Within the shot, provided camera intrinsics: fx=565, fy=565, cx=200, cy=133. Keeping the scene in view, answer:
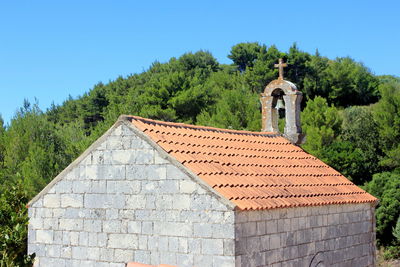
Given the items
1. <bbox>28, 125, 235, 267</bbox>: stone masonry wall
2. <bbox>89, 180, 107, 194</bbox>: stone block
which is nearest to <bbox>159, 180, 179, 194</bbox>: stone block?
<bbox>28, 125, 235, 267</bbox>: stone masonry wall

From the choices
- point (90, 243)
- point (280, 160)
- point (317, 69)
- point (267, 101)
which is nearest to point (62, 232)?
point (90, 243)

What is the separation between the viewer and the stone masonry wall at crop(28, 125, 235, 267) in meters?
8.27

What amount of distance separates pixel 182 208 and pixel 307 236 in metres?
2.56

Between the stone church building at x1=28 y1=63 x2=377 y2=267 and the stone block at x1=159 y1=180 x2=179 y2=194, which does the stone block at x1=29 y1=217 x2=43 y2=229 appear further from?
the stone block at x1=159 y1=180 x2=179 y2=194

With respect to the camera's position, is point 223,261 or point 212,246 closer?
point 223,261

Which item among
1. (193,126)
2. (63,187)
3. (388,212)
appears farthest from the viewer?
(388,212)

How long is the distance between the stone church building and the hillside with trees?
90 cm

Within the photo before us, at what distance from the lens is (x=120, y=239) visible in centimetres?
909

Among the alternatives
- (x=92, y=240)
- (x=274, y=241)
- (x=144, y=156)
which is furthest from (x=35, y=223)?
(x=274, y=241)

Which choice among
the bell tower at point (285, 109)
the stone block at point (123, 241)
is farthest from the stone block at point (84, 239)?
the bell tower at point (285, 109)

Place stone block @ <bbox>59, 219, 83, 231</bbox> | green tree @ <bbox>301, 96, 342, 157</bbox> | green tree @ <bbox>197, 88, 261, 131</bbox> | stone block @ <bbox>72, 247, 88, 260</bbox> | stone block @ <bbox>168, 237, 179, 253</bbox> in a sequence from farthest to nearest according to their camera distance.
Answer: green tree @ <bbox>301, 96, 342, 157</bbox>
green tree @ <bbox>197, 88, 261, 131</bbox>
stone block @ <bbox>59, 219, 83, 231</bbox>
stone block @ <bbox>72, 247, 88, 260</bbox>
stone block @ <bbox>168, 237, 179, 253</bbox>

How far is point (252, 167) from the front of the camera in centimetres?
1009

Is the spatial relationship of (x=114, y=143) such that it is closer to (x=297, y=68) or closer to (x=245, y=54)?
(x=297, y=68)

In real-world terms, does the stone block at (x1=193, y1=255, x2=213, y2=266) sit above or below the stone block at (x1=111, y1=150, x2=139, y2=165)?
below
